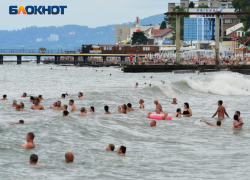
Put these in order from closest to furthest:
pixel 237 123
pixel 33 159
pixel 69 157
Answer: pixel 33 159
pixel 69 157
pixel 237 123

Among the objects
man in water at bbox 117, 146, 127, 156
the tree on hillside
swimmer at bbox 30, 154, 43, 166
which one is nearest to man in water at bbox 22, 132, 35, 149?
swimmer at bbox 30, 154, 43, 166

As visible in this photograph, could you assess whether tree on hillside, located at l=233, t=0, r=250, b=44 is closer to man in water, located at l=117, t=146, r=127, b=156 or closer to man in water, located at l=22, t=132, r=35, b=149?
man in water, located at l=117, t=146, r=127, b=156

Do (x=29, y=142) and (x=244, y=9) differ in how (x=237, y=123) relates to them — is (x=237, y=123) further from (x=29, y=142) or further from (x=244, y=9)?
(x=244, y=9)

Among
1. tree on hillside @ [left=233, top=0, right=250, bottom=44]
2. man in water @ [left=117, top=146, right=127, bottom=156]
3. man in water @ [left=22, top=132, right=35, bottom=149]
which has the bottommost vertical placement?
man in water @ [left=117, top=146, right=127, bottom=156]

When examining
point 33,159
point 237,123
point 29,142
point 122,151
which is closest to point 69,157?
point 33,159

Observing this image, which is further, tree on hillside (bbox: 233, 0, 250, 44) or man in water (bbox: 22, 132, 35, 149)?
tree on hillside (bbox: 233, 0, 250, 44)

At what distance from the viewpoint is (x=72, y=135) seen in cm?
2350

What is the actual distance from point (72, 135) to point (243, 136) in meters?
7.05

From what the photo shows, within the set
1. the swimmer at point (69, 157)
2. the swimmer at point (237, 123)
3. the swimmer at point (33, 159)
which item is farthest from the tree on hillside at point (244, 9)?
the swimmer at point (33, 159)

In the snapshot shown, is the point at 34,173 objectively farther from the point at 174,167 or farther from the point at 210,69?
the point at 210,69

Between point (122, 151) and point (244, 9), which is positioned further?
point (244, 9)

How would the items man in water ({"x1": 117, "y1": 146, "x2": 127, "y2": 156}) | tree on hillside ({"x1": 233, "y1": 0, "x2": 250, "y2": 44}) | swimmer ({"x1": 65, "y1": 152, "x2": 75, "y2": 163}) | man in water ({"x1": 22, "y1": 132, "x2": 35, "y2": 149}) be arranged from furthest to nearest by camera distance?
tree on hillside ({"x1": 233, "y1": 0, "x2": 250, "y2": 44}) → man in water ({"x1": 22, "y1": 132, "x2": 35, "y2": 149}) → man in water ({"x1": 117, "y1": 146, "x2": 127, "y2": 156}) → swimmer ({"x1": 65, "y1": 152, "x2": 75, "y2": 163})

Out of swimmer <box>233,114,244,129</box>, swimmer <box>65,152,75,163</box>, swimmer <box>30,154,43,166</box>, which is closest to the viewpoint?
swimmer <box>30,154,43,166</box>

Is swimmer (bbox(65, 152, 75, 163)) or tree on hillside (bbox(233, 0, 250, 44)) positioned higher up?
tree on hillside (bbox(233, 0, 250, 44))
